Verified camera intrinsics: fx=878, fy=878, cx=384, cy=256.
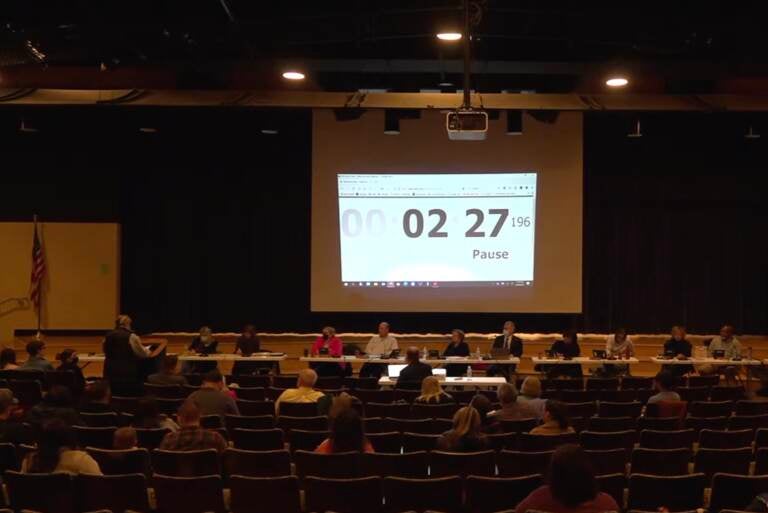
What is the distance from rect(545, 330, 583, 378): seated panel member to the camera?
14227mm

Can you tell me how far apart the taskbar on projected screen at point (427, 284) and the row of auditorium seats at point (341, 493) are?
427 inches

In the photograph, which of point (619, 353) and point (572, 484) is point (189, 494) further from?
point (619, 353)

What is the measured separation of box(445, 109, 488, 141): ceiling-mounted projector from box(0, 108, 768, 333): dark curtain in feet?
22.3

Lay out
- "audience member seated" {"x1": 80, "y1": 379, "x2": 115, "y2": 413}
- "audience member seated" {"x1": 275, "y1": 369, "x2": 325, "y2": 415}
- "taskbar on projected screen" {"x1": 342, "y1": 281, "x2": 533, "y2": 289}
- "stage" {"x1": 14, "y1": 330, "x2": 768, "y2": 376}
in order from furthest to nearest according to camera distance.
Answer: "stage" {"x1": 14, "y1": 330, "x2": 768, "y2": 376} → "taskbar on projected screen" {"x1": 342, "y1": 281, "x2": 533, "y2": 289} → "audience member seated" {"x1": 275, "y1": 369, "x2": 325, "y2": 415} → "audience member seated" {"x1": 80, "y1": 379, "x2": 115, "y2": 413}

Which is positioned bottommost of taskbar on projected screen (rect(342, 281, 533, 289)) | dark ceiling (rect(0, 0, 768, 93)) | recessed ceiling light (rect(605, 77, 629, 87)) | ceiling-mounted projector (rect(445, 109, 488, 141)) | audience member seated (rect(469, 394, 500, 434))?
audience member seated (rect(469, 394, 500, 434))

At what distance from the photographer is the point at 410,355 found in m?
11.9

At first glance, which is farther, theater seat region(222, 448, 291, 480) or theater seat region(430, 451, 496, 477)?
theater seat region(222, 448, 291, 480)

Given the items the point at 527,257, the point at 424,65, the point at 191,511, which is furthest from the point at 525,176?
the point at 191,511

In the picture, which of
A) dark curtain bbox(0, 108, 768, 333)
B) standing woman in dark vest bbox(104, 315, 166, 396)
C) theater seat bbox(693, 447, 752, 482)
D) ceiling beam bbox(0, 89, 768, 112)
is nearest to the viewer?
theater seat bbox(693, 447, 752, 482)

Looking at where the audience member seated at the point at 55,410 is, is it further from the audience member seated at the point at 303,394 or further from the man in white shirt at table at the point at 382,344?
the man in white shirt at table at the point at 382,344

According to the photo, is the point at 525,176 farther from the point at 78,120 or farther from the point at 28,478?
the point at 28,478

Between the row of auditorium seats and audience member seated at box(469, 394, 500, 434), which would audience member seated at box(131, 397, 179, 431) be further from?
audience member seated at box(469, 394, 500, 434)

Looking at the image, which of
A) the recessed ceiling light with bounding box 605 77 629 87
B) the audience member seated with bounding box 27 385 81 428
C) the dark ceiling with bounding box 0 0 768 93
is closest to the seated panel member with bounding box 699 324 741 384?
the dark ceiling with bounding box 0 0 768 93

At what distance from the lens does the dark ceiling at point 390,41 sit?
12742mm
